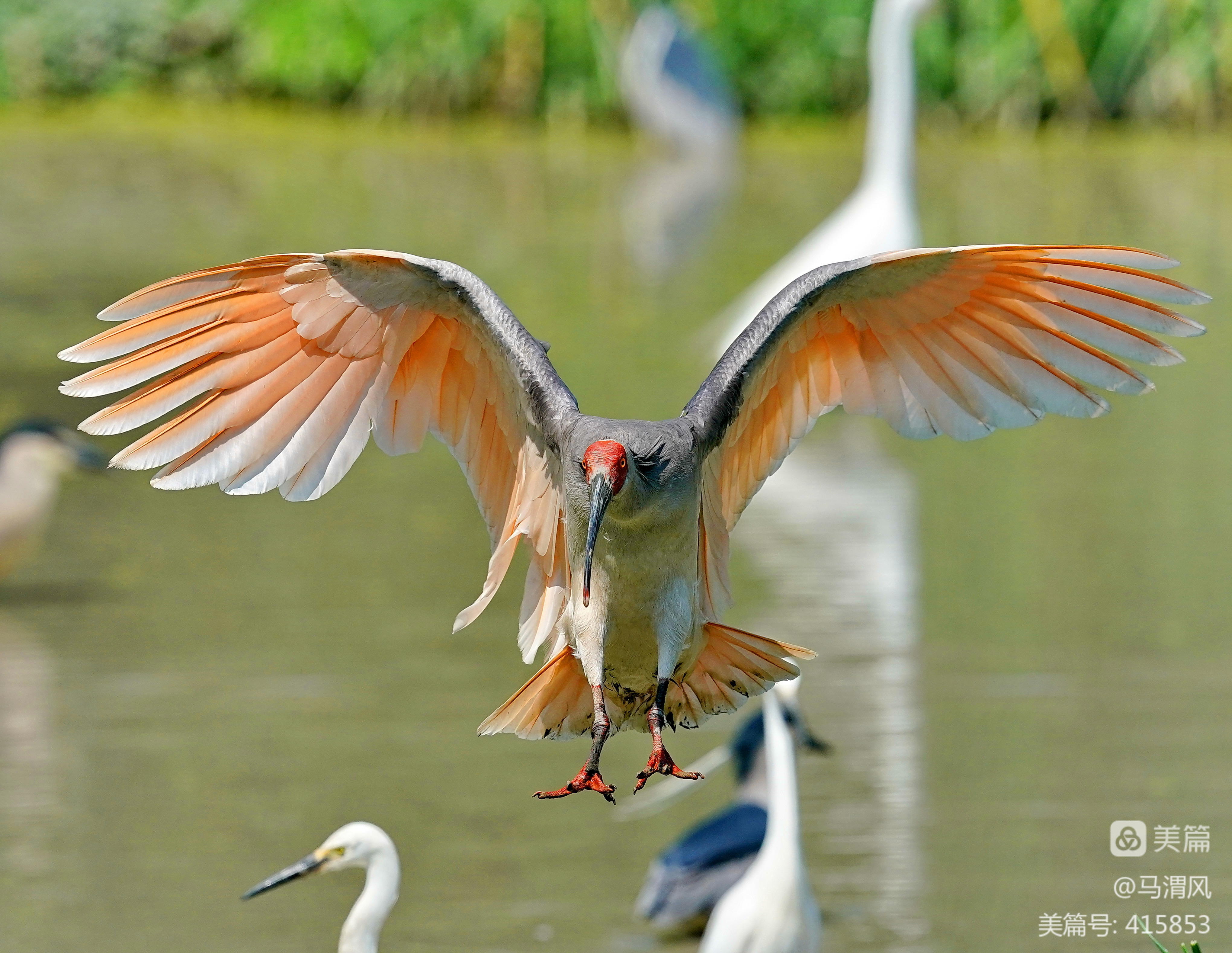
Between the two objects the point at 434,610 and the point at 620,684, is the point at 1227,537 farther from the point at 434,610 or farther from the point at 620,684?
the point at 620,684

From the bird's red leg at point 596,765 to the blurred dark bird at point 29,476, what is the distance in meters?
5.97

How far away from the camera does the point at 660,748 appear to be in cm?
386

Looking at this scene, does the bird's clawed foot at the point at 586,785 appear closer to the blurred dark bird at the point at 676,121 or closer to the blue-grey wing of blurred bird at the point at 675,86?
the blurred dark bird at the point at 676,121

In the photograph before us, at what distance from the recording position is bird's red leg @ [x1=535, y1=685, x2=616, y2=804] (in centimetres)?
374

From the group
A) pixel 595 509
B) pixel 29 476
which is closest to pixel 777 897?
pixel 595 509

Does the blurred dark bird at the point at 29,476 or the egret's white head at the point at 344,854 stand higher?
the blurred dark bird at the point at 29,476

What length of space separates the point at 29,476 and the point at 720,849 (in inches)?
163

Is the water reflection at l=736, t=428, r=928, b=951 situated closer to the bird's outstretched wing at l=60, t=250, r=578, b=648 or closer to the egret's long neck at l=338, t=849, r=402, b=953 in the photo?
the egret's long neck at l=338, t=849, r=402, b=953

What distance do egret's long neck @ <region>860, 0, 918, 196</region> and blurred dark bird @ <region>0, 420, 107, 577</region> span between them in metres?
4.69

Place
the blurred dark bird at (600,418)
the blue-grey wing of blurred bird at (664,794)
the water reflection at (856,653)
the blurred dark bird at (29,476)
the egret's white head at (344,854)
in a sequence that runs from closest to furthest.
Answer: the blurred dark bird at (600,418) → the egret's white head at (344,854) → the water reflection at (856,653) → the blue-grey wing of blurred bird at (664,794) → the blurred dark bird at (29,476)

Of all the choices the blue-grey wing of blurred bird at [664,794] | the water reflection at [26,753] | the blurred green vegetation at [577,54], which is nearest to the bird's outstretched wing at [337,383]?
the blue-grey wing of blurred bird at [664,794]

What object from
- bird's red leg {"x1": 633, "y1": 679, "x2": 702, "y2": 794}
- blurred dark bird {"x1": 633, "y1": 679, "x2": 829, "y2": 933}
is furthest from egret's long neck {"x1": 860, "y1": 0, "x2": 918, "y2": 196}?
bird's red leg {"x1": 633, "y1": 679, "x2": 702, "y2": 794}

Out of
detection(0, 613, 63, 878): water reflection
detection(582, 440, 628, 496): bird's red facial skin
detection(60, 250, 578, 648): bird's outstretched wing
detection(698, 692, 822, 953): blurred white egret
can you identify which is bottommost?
detection(698, 692, 822, 953): blurred white egret

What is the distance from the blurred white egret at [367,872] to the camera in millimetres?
6062
